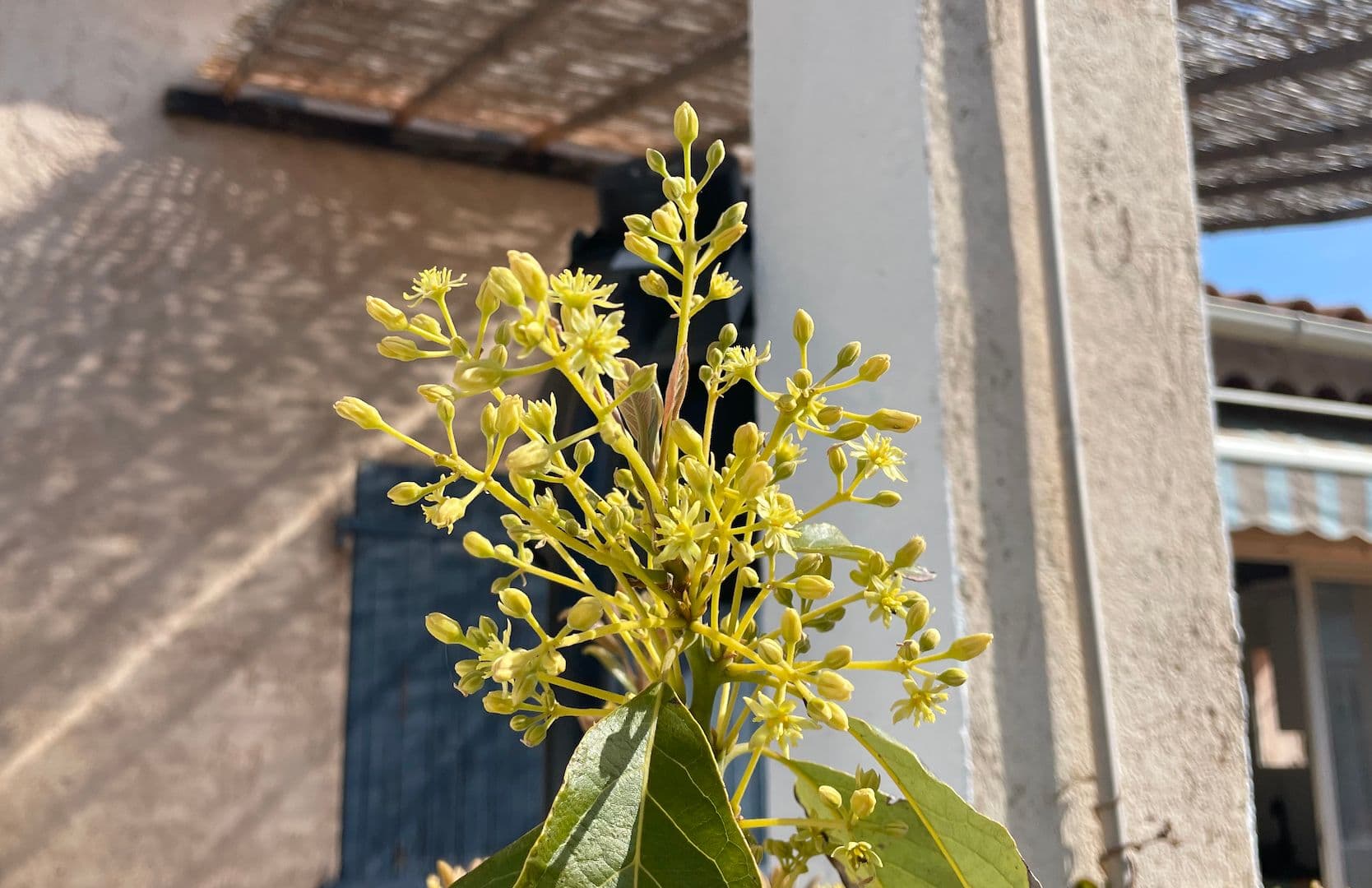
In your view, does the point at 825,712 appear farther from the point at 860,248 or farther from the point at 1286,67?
the point at 1286,67

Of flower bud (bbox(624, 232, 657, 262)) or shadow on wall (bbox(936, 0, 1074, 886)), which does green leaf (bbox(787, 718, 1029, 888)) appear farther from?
shadow on wall (bbox(936, 0, 1074, 886))

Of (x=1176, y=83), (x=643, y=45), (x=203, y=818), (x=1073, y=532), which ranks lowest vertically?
(x=203, y=818)

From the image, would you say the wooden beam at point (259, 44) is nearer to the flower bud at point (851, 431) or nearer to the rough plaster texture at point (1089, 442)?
the rough plaster texture at point (1089, 442)

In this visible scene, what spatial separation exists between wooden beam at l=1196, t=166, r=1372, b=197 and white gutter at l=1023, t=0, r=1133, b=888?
10.2 feet

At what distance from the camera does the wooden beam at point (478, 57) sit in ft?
13.1

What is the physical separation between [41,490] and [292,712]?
51.6 inches

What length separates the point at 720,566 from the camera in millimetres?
709

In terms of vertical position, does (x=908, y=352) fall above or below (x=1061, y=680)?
above

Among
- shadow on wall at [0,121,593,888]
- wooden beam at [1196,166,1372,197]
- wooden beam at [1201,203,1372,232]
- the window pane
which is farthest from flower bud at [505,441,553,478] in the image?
wooden beam at [1201,203,1372,232]

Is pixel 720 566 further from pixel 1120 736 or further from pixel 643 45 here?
pixel 643 45

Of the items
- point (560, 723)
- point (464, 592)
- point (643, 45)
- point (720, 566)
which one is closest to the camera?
point (720, 566)

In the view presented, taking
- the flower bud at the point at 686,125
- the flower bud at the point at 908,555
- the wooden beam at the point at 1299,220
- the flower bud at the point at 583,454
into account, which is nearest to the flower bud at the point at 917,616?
the flower bud at the point at 908,555

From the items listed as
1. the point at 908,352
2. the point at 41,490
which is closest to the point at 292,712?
the point at 41,490

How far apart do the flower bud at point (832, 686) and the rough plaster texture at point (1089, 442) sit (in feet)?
4.12
